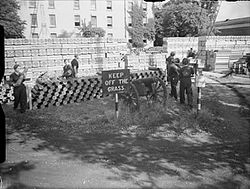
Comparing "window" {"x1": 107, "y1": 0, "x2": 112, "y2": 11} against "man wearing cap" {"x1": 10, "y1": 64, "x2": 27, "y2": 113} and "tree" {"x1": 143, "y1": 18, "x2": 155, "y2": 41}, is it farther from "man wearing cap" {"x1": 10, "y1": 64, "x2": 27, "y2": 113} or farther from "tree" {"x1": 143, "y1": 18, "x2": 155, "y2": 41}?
"man wearing cap" {"x1": 10, "y1": 64, "x2": 27, "y2": 113}

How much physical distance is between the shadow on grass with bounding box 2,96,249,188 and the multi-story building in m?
30.4

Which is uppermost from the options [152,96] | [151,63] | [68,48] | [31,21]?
[31,21]

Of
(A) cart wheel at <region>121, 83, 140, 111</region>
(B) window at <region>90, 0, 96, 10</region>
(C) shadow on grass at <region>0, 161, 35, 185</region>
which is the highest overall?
(B) window at <region>90, 0, 96, 10</region>

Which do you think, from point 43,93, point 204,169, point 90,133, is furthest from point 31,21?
point 204,169

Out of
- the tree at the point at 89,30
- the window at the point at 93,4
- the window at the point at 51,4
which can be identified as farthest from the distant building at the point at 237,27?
the window at the point at 51,4

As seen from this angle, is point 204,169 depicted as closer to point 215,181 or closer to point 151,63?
point 215,181

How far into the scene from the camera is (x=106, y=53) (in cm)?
1495

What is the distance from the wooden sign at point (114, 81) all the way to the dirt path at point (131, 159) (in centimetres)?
145

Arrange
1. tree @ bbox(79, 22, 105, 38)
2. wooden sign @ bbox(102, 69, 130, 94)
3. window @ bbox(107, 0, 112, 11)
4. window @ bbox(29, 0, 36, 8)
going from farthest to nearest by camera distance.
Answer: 1. window @ bbox(107, 0, 112, 11)
2. tree @ bbox(79, 22, 105, 38)
3. window @ bbox(29, 0, 36, 8)
4. wooden sign @ bbox(102, 69, 130, 94)

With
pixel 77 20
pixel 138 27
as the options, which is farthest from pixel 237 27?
pixel 77 20

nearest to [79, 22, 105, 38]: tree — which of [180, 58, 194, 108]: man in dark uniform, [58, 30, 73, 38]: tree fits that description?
[58, 30, 73, 38]: tree

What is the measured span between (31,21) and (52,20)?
2970 mm

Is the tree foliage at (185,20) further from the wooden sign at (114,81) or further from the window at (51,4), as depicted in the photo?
the wooden sign at (114,81)

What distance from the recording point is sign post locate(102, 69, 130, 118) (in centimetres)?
670
